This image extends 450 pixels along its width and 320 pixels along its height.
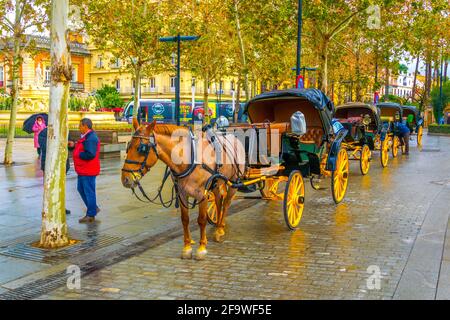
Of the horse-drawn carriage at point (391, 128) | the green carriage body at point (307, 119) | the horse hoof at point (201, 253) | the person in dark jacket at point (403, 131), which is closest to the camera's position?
the horse hoof at point (201, 253)

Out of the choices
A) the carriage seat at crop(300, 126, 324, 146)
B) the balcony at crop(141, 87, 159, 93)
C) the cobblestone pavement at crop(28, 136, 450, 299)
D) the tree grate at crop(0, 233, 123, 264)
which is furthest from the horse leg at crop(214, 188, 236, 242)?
the balcony at crop(141, 87, 159, 93)

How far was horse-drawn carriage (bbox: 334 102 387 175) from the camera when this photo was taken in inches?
567

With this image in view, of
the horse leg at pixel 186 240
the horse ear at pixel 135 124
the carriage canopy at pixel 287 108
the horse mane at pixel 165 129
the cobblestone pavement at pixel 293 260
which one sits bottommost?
the cobblestone pavement at pixel 293 260

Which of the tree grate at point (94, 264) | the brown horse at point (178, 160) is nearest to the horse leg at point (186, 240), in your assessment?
the brown horse at point (178, 160)

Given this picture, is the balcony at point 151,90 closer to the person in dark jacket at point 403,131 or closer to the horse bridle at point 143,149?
the person in dark jacket at point 403,131

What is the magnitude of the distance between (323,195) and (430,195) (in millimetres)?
2405

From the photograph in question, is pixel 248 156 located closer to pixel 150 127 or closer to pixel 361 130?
pixel 150 127

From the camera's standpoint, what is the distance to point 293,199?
850cm

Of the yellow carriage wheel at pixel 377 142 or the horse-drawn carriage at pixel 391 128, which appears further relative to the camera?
the horse-drawn carriage at pixel 391 128

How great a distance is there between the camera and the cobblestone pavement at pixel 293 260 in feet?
18.2

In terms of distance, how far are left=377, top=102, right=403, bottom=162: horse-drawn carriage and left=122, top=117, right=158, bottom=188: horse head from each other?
1238 centimetres

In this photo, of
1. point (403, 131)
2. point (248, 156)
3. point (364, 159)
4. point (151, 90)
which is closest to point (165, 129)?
point (248, 156)

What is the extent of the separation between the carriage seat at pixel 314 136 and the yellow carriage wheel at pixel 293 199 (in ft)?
5.61

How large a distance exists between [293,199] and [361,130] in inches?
284
